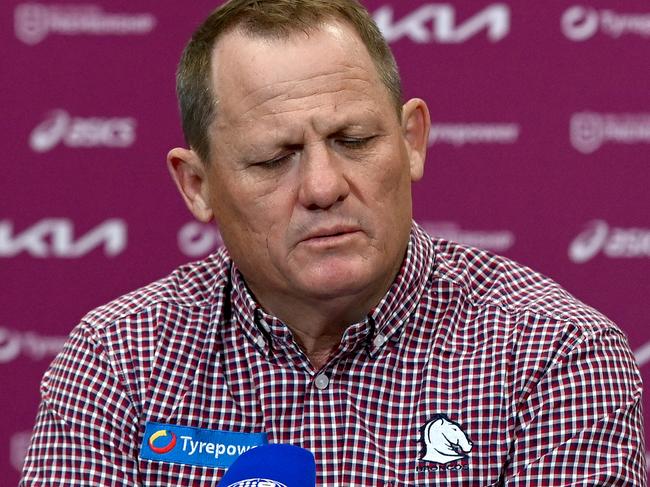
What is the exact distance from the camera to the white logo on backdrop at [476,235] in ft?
13.9

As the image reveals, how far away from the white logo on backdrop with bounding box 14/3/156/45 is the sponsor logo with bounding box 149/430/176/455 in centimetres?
232

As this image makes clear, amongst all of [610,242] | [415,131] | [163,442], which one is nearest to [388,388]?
[163,442]

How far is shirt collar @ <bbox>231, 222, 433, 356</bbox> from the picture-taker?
231 centimetres

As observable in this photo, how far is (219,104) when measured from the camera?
227 centimetres

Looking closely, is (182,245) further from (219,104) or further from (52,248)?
(219,104)

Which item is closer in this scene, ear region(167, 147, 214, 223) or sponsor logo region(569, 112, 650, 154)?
ear region(167, 147, 214, 223)

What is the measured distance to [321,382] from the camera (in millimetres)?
2297

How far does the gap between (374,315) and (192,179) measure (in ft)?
1.69

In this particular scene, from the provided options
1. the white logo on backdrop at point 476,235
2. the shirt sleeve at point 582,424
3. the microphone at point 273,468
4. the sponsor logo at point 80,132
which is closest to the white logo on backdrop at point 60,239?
the sponsor logo at point 80,132

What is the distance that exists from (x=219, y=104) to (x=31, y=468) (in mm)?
821

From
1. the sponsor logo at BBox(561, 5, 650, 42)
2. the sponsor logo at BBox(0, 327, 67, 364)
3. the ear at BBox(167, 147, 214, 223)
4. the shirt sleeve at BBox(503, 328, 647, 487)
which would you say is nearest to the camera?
the shirt sleeve at BBox(503, 328, 647, 487)

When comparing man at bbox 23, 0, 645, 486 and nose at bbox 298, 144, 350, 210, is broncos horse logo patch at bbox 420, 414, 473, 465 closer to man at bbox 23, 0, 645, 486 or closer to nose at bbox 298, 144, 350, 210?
man at bbox 23, 0, 645, 486

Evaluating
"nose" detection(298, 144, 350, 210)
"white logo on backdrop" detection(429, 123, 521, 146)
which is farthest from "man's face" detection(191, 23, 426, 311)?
"white logo on backdrop" detection(429, 123, 521, 146)

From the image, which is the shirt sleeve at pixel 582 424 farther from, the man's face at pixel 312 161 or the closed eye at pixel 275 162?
the closed eye at pixel 275 162
